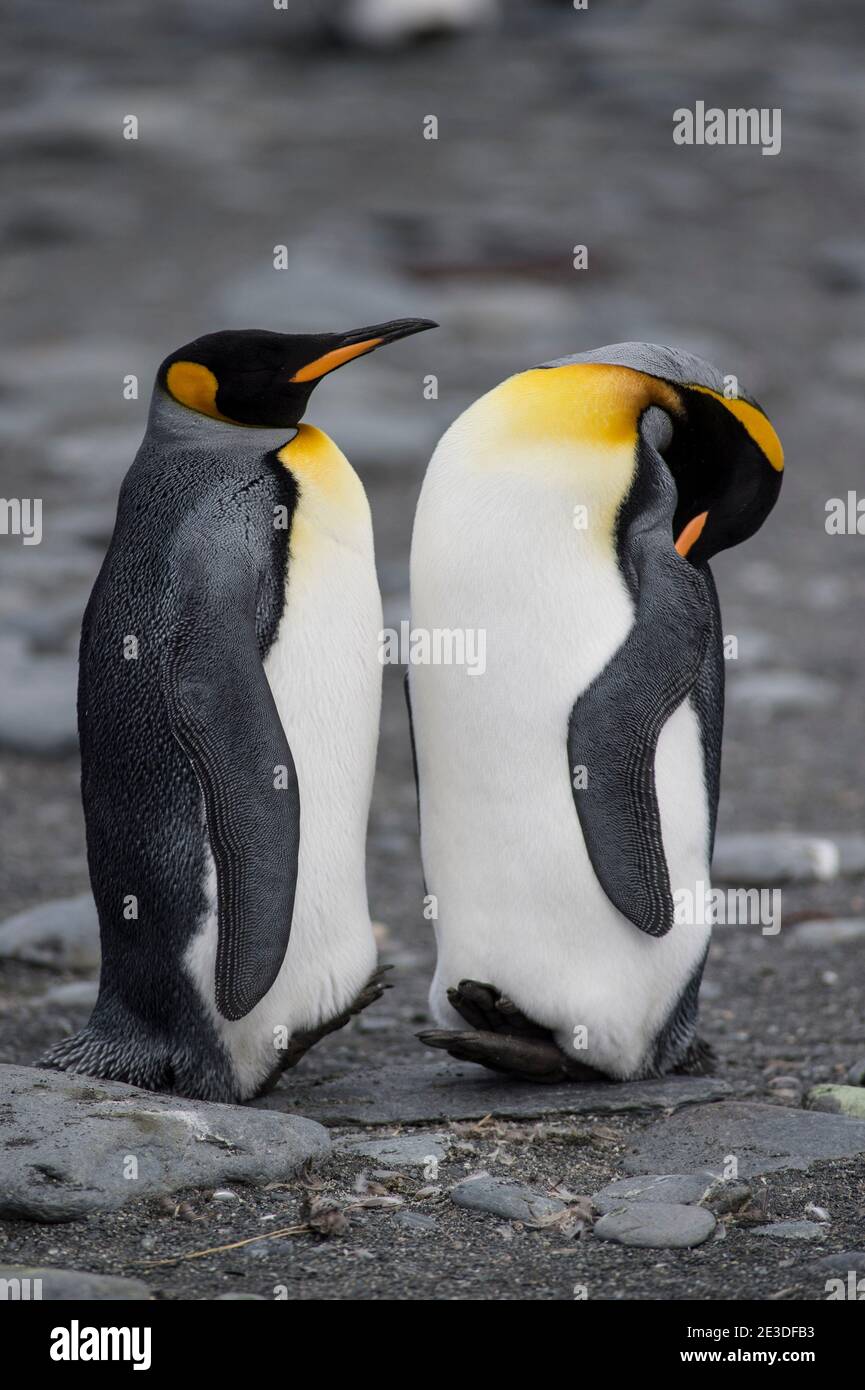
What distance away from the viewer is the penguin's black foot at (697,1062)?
348cm

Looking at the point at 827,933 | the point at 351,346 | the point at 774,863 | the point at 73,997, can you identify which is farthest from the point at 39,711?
the point at 351,346

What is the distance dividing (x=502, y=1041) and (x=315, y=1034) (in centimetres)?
35

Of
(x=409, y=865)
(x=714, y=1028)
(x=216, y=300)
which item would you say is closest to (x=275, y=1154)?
(x=714, y=1028)

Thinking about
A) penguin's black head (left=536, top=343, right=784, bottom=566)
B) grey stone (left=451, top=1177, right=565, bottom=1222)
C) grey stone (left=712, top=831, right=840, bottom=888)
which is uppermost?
penguin's black head (left=536, top=343, right=784, bottom=566)

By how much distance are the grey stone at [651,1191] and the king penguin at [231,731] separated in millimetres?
673

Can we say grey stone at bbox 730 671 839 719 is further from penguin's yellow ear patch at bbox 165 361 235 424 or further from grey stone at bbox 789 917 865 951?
penguin's yellow ear patch at bbox 165 361 235 424

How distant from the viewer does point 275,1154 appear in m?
2.79

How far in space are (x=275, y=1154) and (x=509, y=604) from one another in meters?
1.10

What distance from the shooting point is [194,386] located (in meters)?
3.24

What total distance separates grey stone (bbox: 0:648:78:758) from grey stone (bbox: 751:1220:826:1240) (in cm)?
392

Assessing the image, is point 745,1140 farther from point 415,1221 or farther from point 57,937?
point 57,937

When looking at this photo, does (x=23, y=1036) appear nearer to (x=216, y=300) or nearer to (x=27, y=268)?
(x=216, y=300)

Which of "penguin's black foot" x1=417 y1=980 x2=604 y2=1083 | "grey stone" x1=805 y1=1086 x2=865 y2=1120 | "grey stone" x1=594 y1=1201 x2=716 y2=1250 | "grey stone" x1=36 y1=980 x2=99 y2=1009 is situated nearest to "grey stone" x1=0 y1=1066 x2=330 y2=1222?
"penguin's black foot" x1=417 y1=980 x2=604 y2=1083

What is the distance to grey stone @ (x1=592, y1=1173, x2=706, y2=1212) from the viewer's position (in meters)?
2.71
